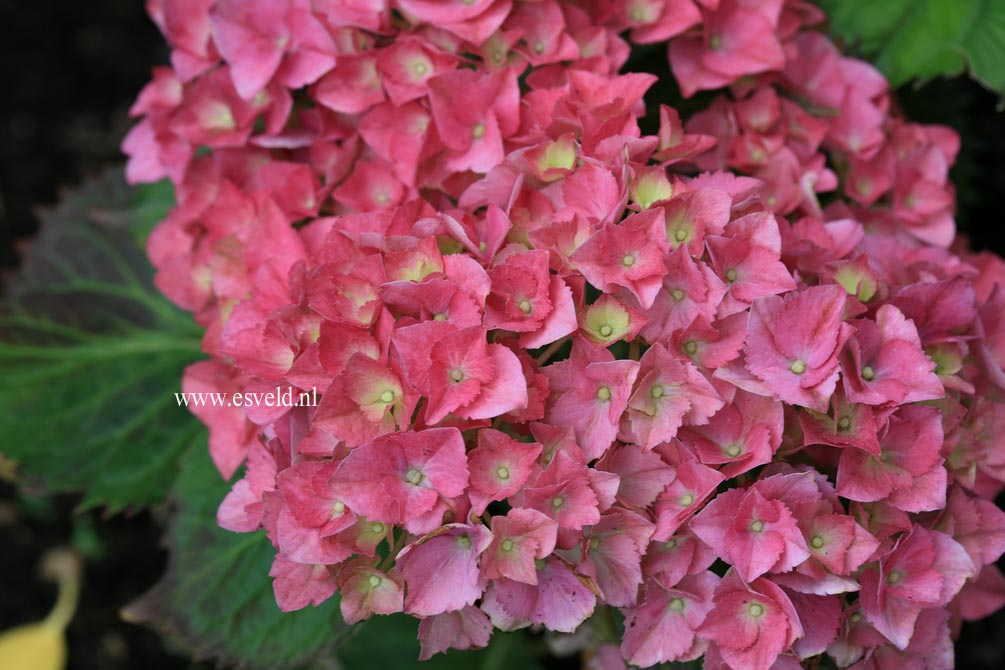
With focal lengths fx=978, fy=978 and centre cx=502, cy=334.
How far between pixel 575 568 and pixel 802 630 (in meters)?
0.17

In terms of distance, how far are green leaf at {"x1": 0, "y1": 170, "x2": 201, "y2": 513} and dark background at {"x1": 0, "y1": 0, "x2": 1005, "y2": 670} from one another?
0.21 meters

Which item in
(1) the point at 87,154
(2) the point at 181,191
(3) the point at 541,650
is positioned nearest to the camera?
(2) the point at 181,191

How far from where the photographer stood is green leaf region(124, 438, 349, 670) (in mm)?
965

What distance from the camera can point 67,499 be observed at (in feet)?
5.92

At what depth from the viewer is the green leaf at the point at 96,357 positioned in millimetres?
1222

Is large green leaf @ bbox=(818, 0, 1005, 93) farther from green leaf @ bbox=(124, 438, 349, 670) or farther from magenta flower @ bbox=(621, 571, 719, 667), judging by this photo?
green leaf @ bbox=(124, 438, 349, 670)

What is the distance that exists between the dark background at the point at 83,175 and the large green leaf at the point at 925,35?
0.40 meters

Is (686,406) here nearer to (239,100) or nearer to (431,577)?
Result: (431,577)

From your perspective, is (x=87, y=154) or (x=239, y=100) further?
(x=87, y=154)

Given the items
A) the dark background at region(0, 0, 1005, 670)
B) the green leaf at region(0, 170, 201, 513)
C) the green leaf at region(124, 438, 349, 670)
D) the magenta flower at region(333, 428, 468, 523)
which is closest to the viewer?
the magenta flower at region(333, 428, 468, 523)

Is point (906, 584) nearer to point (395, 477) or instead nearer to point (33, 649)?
point (395, 477)

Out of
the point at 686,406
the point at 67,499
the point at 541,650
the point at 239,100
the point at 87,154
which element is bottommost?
the point at 541,650

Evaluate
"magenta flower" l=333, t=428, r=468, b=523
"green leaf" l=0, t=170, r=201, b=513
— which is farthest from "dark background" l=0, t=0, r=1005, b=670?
"magenta flower" l=333, t=428, r=468, b=523

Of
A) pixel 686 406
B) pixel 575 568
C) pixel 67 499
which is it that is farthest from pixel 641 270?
pixel 67 499
